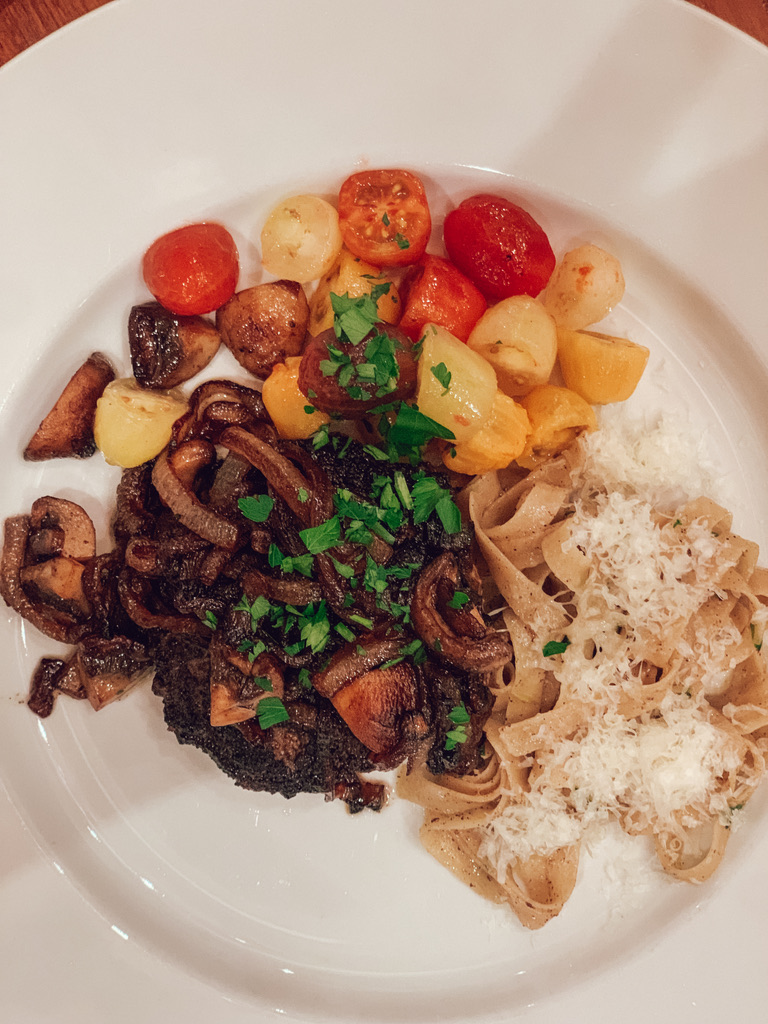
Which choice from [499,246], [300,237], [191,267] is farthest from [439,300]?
[191,267]

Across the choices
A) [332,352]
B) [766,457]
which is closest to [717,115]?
[766,457]

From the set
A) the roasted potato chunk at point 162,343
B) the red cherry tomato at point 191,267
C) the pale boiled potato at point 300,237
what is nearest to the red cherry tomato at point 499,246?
the pale boiled potato at point 300,237

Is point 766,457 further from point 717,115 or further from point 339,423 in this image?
point 339,423

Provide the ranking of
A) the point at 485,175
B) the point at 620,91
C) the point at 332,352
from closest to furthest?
the point at 332,352
the point at 620,91
the point at 485,175

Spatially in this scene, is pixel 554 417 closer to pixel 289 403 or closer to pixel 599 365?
pixel 599 365

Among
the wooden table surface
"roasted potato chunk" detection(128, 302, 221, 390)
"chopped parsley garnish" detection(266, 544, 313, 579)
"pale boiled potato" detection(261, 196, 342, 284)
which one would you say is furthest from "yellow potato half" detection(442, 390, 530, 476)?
the wooden table surface

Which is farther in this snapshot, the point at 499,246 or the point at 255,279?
the point at 255,279

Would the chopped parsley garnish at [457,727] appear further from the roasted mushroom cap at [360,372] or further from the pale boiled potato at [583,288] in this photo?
the pale boiled potato at [583,288]
